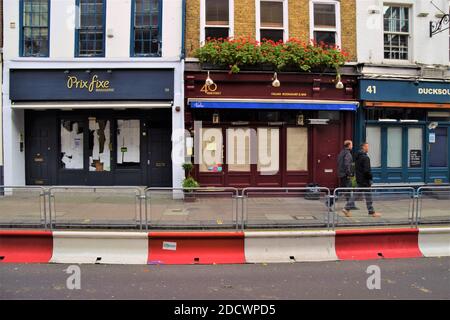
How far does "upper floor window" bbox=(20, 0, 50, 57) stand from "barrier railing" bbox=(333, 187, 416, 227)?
10.6 meters

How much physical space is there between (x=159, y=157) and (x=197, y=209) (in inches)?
255

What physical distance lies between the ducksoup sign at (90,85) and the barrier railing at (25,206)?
6005 millimetres

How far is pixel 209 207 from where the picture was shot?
8.06 m

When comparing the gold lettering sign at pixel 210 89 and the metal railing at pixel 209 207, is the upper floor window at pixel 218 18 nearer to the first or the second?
the gold lettering sign at pixel 210 89

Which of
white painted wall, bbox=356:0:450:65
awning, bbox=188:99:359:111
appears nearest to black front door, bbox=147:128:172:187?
awning, bbox=188:99:359:111

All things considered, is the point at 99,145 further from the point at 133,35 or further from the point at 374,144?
the point at 374,144

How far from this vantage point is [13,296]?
210 inches

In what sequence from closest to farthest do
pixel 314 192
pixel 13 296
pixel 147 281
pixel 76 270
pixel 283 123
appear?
pixel 13 296
pixel 147 281
pixel 76 270
pixel 314 192
pixel 283 123

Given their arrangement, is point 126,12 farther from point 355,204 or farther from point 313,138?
point 355,204

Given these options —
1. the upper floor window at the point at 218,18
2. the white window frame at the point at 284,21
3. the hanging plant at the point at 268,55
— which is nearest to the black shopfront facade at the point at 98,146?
the hanging plant at the point at 268,55

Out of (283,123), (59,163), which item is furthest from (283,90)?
(59,163)

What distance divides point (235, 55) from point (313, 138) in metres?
3.79

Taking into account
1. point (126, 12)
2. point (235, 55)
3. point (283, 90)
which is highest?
point (126, 12)

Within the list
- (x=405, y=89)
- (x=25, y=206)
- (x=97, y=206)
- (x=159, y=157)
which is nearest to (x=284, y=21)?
(x=405, y=89)
